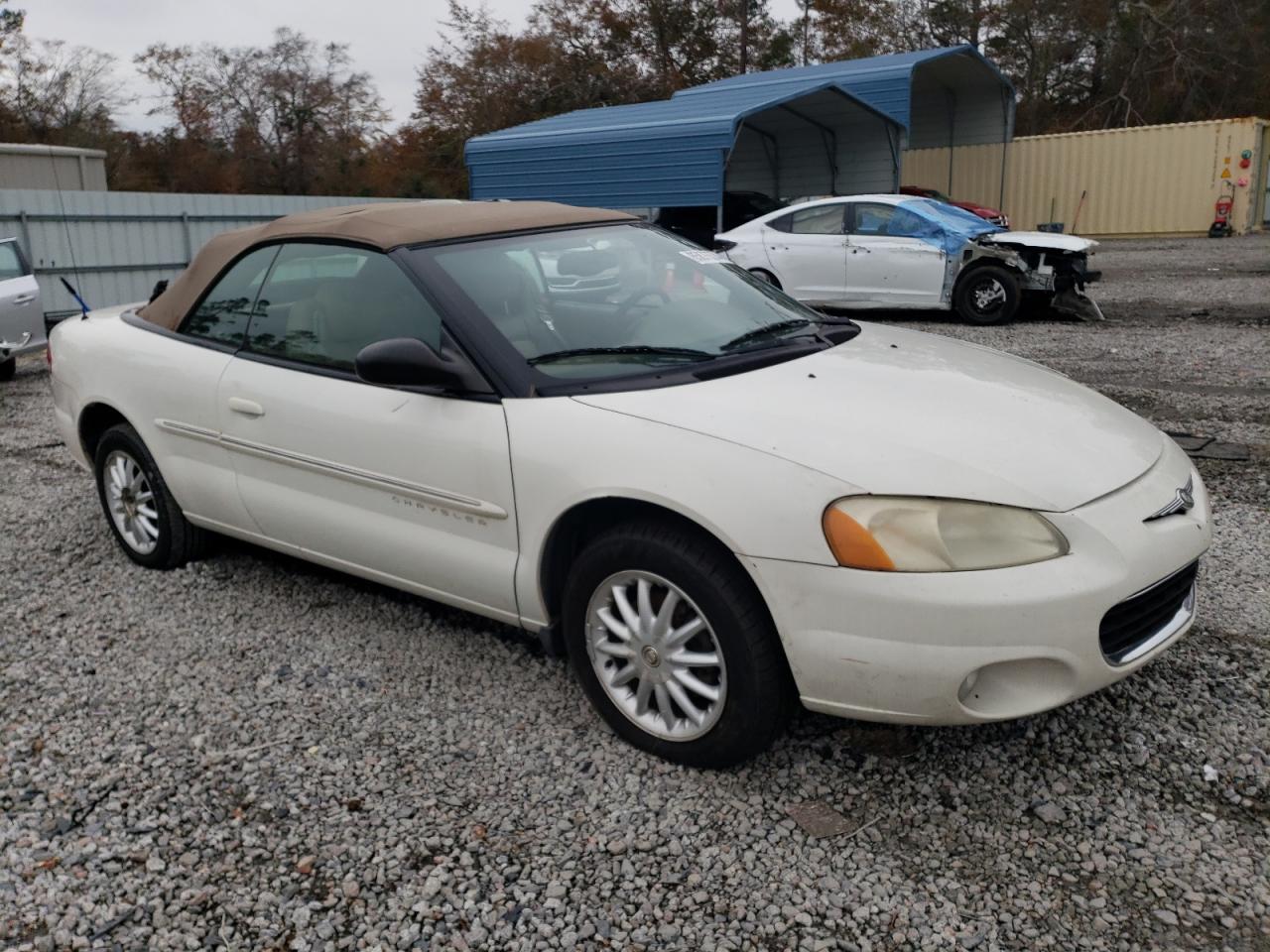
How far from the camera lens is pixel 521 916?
96.2 inches

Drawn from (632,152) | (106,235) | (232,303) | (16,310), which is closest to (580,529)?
(232,303)

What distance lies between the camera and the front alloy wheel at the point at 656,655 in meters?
2.86

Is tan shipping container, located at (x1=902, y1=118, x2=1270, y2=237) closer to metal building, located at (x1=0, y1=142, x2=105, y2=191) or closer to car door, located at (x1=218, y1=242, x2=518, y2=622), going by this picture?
metal building, located at (x1=0, y1=142, x2=105, y2=191)

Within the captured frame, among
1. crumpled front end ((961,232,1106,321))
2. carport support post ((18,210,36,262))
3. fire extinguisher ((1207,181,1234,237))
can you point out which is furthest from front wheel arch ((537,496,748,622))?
fire extinguisher ((1207,181,1234,237))

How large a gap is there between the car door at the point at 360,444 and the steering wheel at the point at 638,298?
0.59 metres

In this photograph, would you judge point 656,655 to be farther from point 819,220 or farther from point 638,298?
point 819,220

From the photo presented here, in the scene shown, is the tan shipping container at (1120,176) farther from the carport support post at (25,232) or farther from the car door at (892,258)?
the carport support post at (25,232)

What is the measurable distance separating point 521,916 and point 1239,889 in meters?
1.60

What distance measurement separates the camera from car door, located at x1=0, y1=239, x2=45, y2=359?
10.4 metres

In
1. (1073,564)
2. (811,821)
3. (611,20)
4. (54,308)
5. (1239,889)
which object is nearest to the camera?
(1239,889)

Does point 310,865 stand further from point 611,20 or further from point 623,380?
point 611,20

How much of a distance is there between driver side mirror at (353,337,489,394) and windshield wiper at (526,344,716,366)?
0.70ft

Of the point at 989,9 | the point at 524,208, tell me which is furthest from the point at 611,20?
the point at 524,208

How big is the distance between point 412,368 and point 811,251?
1026 centimetres
